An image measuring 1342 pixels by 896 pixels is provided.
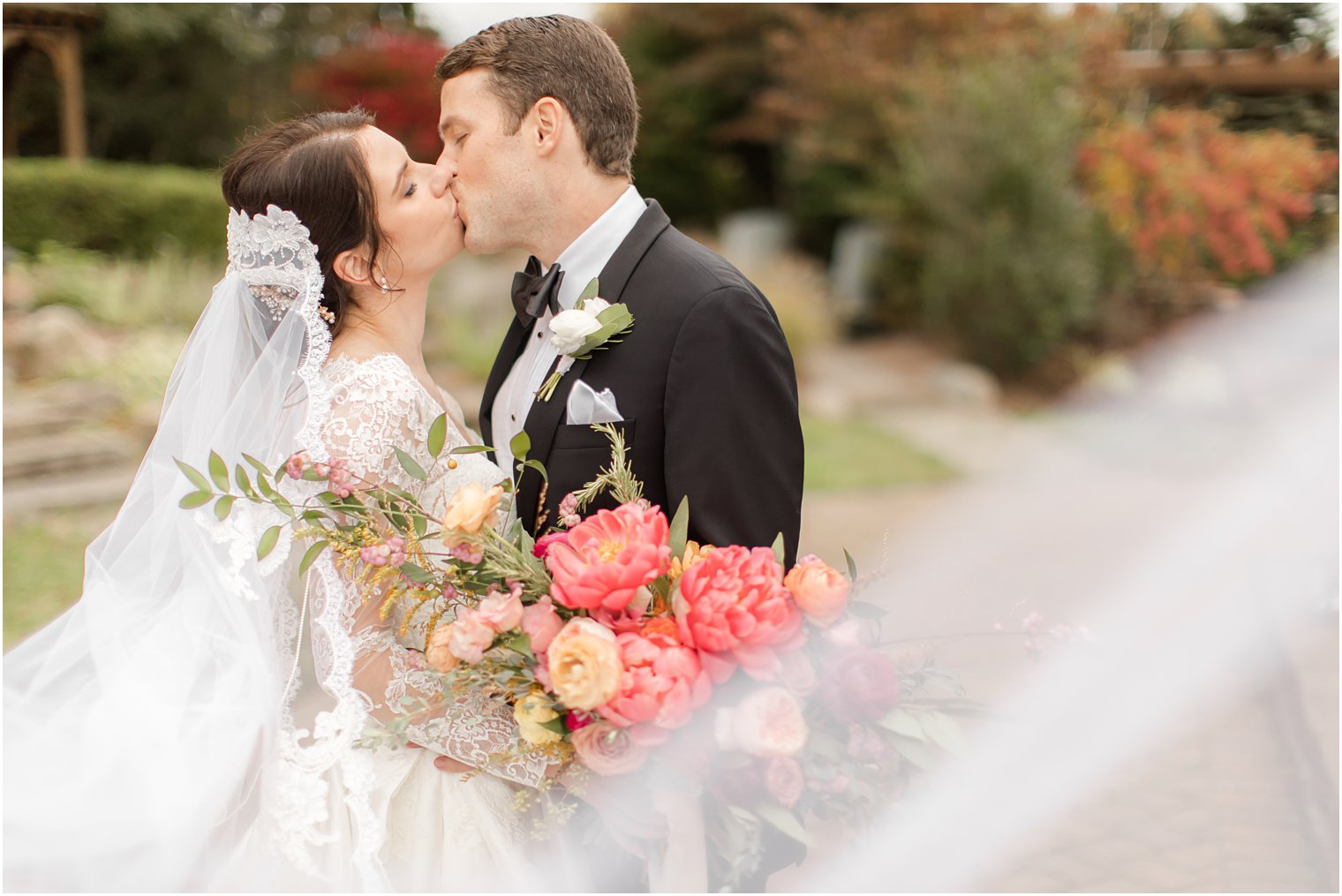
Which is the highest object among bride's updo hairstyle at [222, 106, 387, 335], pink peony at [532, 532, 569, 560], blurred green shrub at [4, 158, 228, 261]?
bride's updo hairstyle at [222, 106, 387, 335]

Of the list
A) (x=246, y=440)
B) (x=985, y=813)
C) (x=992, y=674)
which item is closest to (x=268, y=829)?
(x=246, y=440)

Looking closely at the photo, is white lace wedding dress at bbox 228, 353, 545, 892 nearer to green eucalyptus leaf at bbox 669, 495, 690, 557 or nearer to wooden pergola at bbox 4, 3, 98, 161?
green eucalyptus leaf at bbox 669, 495, 690, 557

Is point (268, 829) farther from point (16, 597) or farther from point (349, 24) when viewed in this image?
point (349, 24)

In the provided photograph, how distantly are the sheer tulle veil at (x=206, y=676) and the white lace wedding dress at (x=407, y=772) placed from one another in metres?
0.04

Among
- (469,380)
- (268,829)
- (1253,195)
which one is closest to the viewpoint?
(268,829)

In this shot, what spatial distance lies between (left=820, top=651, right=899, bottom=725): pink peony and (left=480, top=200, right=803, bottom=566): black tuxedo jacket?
0.54 metres

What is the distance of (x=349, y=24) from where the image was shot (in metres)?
14.8

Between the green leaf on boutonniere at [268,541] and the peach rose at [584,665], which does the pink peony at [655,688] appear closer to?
the peach rose at [584,665]

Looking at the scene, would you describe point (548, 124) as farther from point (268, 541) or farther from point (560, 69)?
point (268, 541)

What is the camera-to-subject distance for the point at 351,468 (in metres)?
2.20

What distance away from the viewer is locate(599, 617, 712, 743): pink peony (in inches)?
63.6

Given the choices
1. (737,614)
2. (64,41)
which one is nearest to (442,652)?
(737,614)

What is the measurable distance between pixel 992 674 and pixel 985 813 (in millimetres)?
1186

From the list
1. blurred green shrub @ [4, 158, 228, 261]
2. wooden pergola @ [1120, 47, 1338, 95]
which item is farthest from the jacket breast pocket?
blurred green shrub @ [4, 158, 228, 261]
